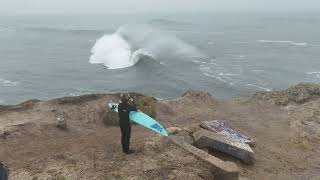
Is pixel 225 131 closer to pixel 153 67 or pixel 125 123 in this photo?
pixel 125 123

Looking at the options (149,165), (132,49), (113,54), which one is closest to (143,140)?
(149,165)

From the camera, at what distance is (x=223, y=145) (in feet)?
37.1

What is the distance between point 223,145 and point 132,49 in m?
41.6

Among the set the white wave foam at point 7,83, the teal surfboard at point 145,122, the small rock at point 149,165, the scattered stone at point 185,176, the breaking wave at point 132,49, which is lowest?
the breaking wave at point 132,49

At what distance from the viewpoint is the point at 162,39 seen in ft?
210

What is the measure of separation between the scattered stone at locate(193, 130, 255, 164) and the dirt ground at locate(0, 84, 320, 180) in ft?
0.69

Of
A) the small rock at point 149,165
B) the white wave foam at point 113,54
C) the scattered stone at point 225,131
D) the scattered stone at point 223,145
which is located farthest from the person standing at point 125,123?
the white wave foam at point 113,54

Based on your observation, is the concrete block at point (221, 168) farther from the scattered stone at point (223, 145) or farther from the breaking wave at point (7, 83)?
the breaking wave at point (7, 83)

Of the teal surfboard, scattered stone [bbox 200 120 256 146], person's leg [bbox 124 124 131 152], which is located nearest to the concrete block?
the teal surfboard

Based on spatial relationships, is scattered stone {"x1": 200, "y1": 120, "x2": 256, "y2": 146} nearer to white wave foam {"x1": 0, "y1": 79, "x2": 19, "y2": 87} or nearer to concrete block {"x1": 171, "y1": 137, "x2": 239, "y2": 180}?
concrete block {"x1": 171, "y1": 137, "x2": 239, "y2": 180}

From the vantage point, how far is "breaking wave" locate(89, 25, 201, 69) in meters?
45.1

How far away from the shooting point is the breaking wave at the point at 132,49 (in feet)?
148

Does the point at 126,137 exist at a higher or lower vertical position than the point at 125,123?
lower

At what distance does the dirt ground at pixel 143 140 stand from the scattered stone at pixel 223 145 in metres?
0.21
